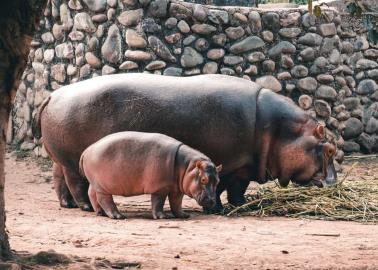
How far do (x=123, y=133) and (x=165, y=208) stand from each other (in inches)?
44.5

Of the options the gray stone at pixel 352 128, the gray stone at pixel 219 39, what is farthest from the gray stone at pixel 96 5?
the gray stone at pixel 352 128

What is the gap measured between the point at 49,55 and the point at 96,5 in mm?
1166

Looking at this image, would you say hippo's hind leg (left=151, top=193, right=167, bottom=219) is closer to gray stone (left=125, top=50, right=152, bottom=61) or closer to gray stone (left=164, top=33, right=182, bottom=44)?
gray stone (left=125, top=50, right=152, bottom=61)

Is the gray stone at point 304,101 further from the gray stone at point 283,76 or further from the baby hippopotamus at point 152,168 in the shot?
the baby hippopotamus at point 152,168

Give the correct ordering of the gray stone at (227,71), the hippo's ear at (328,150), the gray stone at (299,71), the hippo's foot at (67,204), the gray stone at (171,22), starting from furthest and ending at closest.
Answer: the gray stone at (299,71)
the gray stone at (227,71)
the gray stone at (171,22)
the hippo's foot at (67,204)
the hippo's ear at (328,150)

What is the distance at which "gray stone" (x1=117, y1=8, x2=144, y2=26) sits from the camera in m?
9.92

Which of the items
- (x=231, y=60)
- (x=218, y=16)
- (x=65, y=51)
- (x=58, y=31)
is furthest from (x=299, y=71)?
(x=58, y=31)

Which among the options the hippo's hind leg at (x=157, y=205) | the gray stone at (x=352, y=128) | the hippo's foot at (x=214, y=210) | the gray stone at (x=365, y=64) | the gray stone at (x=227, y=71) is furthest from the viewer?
the gray stone at (x=365, y=64)

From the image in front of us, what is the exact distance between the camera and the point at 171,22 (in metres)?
10.0

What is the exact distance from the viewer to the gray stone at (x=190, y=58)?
33.2ft

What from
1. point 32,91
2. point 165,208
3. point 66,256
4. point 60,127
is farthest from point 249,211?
point 32,91

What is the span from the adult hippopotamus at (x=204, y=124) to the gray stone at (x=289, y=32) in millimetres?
2644

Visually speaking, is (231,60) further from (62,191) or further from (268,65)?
(62,191)

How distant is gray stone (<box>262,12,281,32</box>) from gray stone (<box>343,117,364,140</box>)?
204cm
